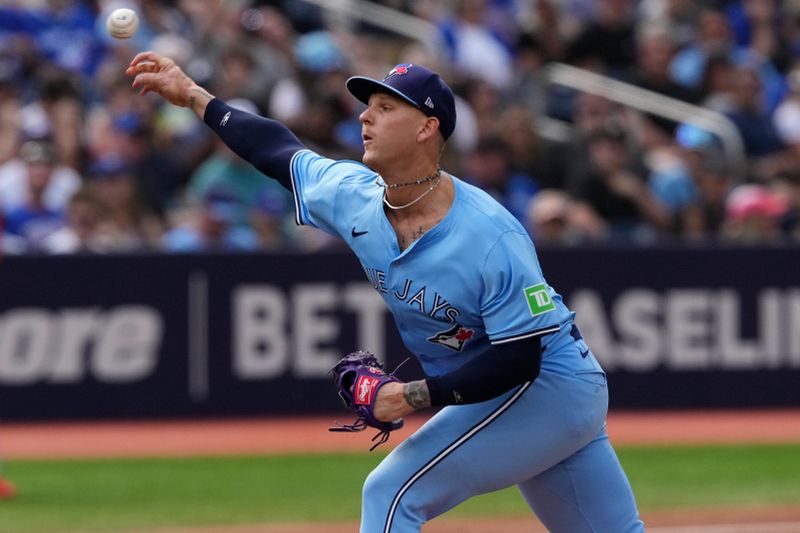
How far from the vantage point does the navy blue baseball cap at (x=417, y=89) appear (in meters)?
4.95

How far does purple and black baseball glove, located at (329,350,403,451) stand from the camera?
4938 mm

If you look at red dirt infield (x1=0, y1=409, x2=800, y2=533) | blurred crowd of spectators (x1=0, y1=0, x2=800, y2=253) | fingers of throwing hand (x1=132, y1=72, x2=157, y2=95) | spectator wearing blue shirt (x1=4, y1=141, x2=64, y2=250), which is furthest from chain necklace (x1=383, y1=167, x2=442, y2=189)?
spectator wearing blue shirt (x1=4, y1=141, x2=64, y2=250)

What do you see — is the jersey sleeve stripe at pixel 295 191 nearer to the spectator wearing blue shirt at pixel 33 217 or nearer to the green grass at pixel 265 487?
the green grass at pixel 265 487

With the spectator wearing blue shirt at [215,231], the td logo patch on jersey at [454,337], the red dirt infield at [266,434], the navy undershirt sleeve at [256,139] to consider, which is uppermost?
the navy undershirt sleeve at [256,139]

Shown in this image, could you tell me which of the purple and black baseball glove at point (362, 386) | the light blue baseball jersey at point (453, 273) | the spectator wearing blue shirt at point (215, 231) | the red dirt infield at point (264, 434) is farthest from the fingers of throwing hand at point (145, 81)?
the spectator wearing blue shirt at point (215, 231)

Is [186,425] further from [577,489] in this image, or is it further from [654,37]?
[577,489]

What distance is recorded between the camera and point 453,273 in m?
4.86

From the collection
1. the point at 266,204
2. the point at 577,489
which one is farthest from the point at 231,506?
the point at 577,489

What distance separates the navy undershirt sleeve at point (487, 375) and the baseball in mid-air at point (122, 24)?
1.71m

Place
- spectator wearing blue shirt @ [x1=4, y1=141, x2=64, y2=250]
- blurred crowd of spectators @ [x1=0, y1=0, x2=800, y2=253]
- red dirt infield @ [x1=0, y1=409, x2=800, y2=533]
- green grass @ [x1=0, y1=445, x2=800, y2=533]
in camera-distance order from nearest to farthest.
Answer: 1. green grass @ [x1=0, y1=445, x2=800, y2=533]
2. red dirt infield @ [x1=0, y1=409, x2=800, y2=533]
3. spectator wearing blue shirt @ [x1=4, y1=141, x2=64, y2=250]
4. blurred crowd of spectators @ [x1=0, y1=0, x2=800, y2=253]

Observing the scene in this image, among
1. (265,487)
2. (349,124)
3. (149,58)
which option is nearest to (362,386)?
(149,58)

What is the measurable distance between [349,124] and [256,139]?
318 inches

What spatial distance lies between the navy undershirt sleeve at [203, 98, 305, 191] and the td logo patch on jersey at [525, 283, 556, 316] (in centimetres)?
111

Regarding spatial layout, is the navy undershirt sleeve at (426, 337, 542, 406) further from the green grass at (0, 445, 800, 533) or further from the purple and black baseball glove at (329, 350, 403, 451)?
the green grass at (0, 445, 800, 533)
